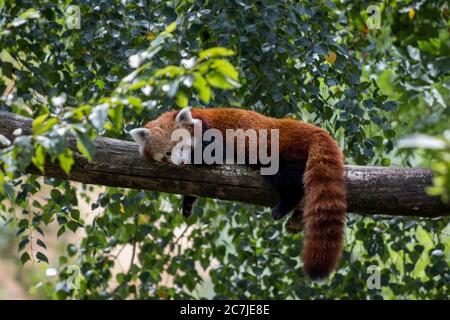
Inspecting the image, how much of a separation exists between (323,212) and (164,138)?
1254 mm

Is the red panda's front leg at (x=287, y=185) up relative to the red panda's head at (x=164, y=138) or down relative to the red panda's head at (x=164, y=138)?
down

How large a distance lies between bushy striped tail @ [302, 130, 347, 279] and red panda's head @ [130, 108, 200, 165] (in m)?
0.77

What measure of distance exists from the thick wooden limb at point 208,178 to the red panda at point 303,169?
0.30 feet

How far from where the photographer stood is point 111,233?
4742 millimetres

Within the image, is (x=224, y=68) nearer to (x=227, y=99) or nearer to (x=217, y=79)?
(x=217, y=79)

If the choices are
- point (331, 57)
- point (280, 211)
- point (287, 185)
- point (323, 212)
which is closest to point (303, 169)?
point (287, 185)

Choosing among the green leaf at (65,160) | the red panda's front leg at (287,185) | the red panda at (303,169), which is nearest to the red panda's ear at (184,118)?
the red panda at (303,169)

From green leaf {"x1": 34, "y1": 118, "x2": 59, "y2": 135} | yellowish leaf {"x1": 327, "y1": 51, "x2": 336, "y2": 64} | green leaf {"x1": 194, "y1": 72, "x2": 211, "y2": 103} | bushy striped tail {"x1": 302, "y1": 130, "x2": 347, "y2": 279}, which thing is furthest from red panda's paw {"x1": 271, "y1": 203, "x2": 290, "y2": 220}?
green leaf {"x1": 34, "y1": 118, "x2": 59, "y2": 135}

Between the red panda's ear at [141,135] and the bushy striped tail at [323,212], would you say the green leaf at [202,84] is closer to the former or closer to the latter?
the bushy striped tail at [323,212]

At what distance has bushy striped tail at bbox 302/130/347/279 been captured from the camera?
9.92ft

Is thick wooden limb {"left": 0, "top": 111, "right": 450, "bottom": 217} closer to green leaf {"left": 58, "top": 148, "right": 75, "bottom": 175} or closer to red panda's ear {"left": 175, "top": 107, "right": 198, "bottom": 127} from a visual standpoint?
red panda's ear {"left": 175, "top": 107, "right": 198, "bottom": 127}

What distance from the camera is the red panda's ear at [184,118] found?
386 centimetres

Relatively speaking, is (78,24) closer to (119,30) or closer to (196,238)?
(119,30)

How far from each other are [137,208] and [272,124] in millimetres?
1288
